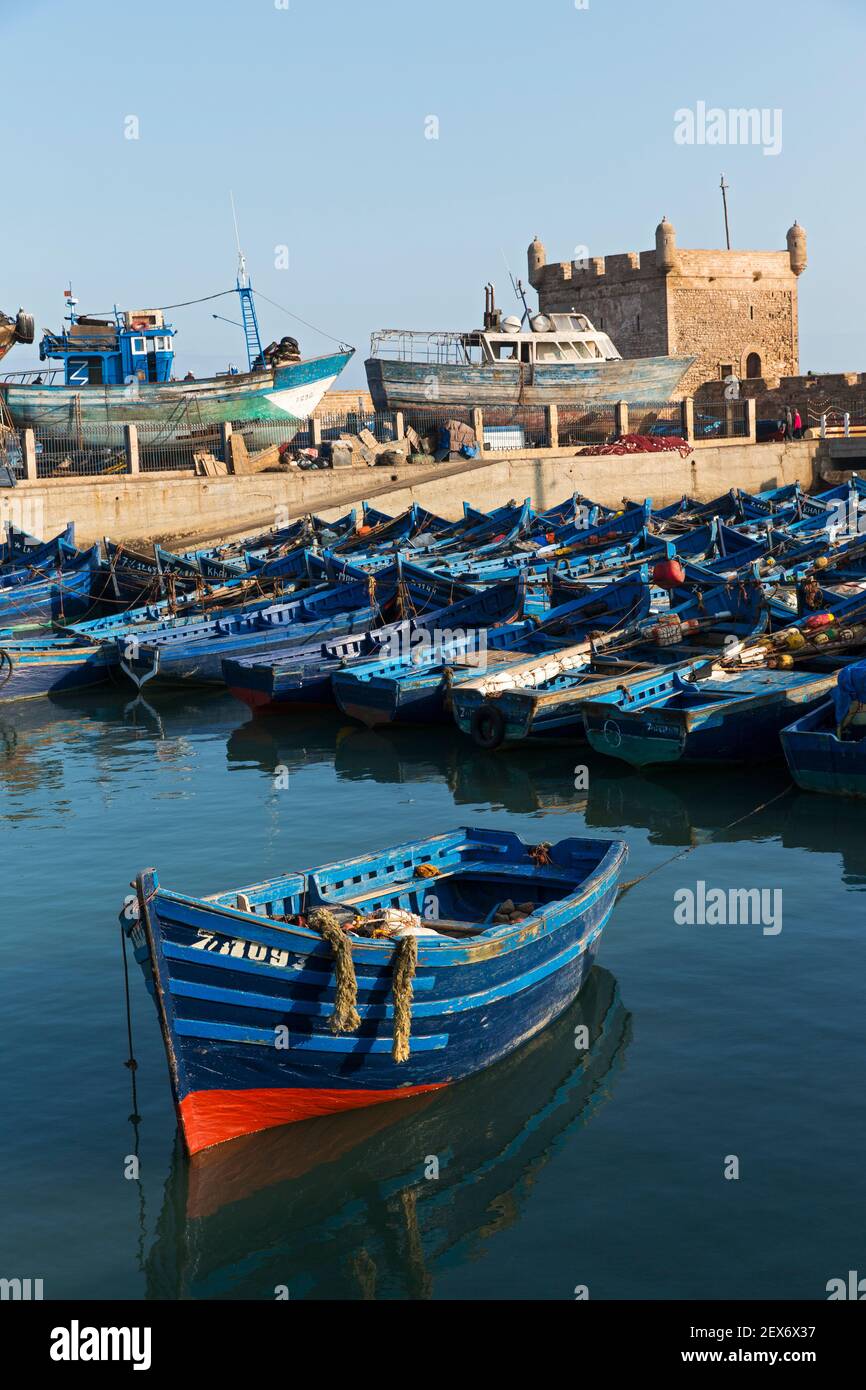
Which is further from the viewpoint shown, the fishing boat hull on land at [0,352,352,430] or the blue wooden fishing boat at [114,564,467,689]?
the fishing boat hull on land at [0,352,352,430]

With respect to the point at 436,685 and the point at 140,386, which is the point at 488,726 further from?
the point at 140,386

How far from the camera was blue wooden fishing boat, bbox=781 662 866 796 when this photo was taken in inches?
642

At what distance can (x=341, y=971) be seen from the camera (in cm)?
908

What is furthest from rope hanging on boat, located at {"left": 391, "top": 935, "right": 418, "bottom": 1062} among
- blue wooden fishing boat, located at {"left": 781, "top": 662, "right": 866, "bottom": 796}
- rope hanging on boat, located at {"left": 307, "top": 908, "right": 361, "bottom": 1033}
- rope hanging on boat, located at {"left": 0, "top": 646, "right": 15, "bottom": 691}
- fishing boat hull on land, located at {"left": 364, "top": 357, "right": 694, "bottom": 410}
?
fishing boat hull on land, located at {"left": 364, "top": 357, "right": 694, "bottom": 410}

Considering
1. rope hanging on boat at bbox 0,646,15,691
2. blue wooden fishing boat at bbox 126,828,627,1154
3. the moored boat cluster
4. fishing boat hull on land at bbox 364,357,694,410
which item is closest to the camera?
blue wooden fishing boat at bbox 126,828,627,1154

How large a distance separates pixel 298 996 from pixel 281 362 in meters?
39.1

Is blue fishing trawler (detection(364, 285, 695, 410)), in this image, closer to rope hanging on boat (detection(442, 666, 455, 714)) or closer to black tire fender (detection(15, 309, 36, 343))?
black tire fender (detection(15, 309, 36, 343))

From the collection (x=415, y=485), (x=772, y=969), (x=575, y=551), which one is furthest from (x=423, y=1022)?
(x=415, y=485)

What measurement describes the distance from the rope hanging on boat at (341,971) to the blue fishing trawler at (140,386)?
1423 inches

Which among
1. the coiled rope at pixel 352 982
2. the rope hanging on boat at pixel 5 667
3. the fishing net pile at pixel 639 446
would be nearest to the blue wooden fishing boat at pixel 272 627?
the rope hanging on boat at pixel 5 667

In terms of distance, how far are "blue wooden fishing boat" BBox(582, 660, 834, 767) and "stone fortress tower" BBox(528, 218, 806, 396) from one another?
44.6 metres

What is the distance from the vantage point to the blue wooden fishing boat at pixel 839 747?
1631 cm

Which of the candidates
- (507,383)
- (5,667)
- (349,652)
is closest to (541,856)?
(349,652)

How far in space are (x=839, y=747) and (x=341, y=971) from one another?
906 cm
